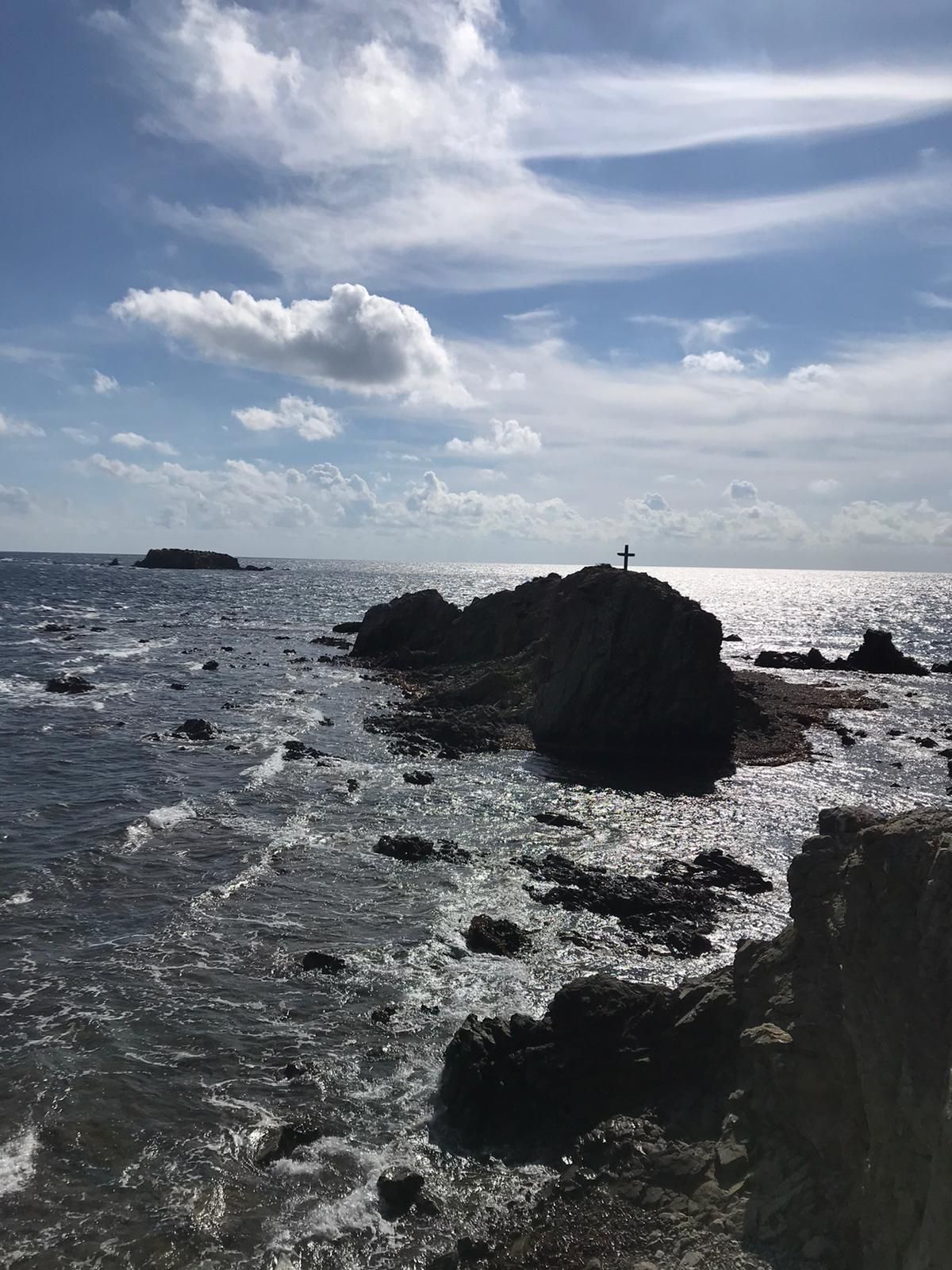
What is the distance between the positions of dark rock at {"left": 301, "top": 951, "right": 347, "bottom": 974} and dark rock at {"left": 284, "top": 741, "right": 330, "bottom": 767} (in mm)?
23063

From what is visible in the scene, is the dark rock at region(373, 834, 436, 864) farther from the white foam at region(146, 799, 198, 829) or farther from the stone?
the stone

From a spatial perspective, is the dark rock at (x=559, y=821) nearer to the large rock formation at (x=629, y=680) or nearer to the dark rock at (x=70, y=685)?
the large rock formation at (x=629, y=680)

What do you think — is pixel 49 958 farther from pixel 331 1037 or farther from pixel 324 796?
pixel 324 796

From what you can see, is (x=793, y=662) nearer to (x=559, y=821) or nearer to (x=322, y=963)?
(x=559, y=821)

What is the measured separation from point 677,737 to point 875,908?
4099 centimetres

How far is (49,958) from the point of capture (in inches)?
905

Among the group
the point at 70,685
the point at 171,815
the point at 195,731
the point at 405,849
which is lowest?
the point at 405,849

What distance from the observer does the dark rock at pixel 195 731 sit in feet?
168

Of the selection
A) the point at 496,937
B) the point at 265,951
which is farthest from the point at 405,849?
the point at 265,951

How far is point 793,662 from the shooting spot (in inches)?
4006

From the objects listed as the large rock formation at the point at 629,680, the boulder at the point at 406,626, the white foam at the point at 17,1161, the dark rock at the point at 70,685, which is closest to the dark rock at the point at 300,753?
the large rock formation at the point at 629,680

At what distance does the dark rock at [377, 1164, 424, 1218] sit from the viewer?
15.2 metres

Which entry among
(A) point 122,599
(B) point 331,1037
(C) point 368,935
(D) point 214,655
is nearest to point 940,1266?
(B) point 331,1037

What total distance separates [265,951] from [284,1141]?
329 inches
